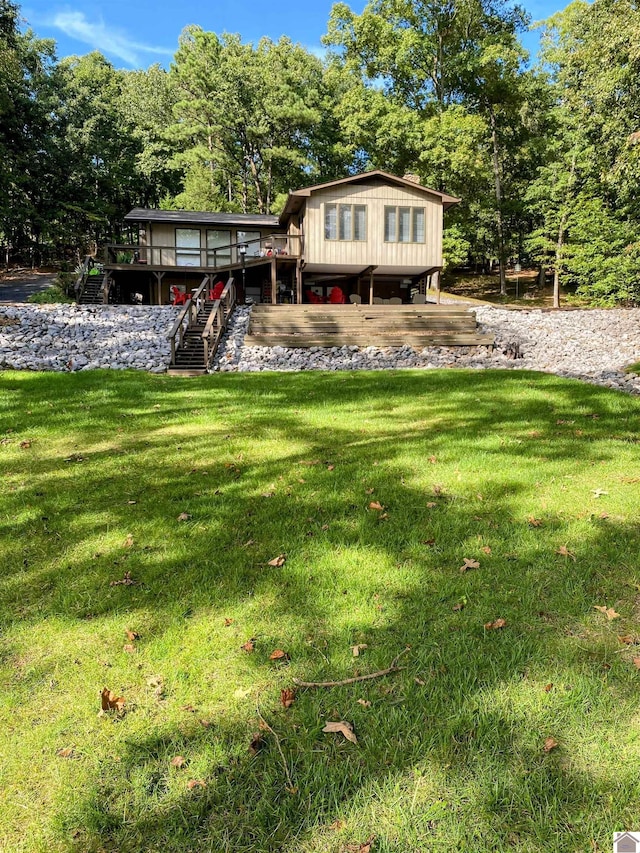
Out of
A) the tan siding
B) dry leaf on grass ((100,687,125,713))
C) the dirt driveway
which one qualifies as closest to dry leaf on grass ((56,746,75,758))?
dry leaf on grass ((100,687,125,713))

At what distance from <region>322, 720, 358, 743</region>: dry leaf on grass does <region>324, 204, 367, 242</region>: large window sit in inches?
807

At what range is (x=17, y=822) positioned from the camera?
1.92m

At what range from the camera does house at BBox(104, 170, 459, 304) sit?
2081 cm

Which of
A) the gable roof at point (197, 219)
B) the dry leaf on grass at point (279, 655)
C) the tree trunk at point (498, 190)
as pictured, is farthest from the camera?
the tree trunk at point (498, 190)

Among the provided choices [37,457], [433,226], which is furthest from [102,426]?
[433,226]

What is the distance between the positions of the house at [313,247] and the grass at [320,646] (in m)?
16.8

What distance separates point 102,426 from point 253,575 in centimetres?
449

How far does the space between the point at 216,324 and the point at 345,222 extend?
776cm

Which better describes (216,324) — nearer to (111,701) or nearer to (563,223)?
(111,701)

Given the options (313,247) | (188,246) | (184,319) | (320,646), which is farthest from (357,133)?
(320,646)

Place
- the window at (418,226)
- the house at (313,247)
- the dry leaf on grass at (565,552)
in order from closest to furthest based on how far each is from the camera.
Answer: the dry leaf on grass at (565,552) → the house at (313,247) → the window at (418,226)

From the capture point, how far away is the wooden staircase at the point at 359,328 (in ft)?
52.2

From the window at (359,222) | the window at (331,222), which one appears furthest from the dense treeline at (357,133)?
the window at (331,222)

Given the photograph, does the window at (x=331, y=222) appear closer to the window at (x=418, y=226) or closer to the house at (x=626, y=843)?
the window at (x=418, y=226)
